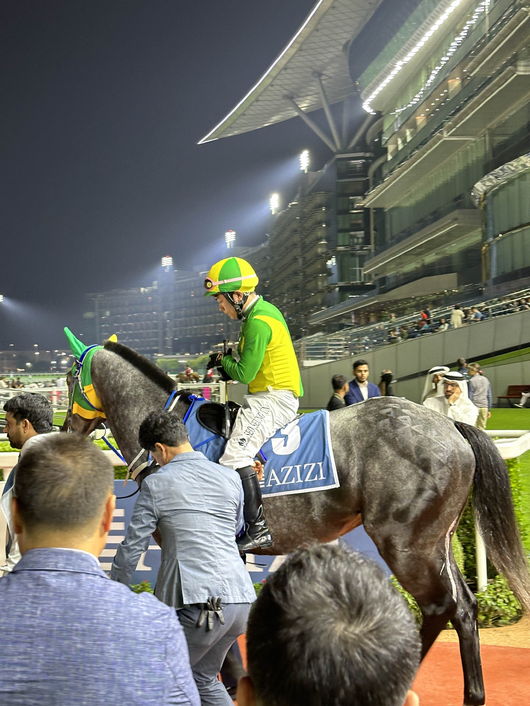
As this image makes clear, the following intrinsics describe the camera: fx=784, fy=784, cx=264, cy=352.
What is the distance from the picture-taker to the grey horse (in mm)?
4035

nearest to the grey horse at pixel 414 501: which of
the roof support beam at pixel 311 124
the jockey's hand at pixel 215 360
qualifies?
the jockey's hand at pixel 215 360

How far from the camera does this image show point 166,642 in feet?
4.61

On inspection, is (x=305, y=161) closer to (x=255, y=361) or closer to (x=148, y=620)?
(x=255, y=361)

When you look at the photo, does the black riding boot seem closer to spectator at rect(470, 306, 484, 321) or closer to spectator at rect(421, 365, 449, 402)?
spectator at rect(421, 365, 449, 402)

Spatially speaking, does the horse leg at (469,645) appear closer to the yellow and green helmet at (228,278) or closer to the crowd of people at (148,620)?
the crowd of people at (148,620)

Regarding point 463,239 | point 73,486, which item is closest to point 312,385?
point 463,239

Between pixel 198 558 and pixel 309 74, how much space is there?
64.6 meters

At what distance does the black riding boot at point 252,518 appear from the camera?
13.0ft

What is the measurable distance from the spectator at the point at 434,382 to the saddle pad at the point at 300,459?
401 cm

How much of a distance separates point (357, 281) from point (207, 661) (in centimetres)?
6138

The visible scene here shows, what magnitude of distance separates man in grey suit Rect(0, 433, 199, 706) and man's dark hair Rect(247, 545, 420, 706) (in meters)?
0.35

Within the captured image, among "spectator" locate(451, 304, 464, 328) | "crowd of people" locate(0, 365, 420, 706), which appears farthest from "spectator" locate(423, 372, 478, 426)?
"spectator" locate(451, 304, 464, 328)

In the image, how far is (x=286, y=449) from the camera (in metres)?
4.32

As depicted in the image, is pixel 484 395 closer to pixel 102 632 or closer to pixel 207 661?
pixel 207 661
